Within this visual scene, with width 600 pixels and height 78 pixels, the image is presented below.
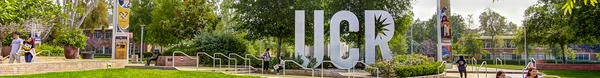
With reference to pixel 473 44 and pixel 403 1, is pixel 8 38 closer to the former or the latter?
pixel 403 1

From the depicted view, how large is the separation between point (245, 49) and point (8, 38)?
10.4 meters

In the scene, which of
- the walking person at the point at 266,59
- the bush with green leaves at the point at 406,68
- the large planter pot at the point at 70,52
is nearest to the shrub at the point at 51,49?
the large planter pot at the point at 70,52

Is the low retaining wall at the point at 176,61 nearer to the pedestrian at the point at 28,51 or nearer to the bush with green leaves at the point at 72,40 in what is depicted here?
the bush with green leaves at the point at 72,40

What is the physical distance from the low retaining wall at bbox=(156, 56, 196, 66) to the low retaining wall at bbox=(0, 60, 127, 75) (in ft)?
6.25

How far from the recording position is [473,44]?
52.8m

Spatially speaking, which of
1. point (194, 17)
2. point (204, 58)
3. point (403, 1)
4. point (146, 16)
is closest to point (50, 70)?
point (204, 58)

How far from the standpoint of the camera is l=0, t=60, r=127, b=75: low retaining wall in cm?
1236

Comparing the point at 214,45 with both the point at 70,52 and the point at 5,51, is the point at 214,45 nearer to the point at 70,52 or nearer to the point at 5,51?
the point at 70,52

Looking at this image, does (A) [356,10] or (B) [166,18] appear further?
(B) [166,18]

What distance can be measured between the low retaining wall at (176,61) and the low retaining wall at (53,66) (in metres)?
1.91

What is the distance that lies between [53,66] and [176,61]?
6561 millimetres

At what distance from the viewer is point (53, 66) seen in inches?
572

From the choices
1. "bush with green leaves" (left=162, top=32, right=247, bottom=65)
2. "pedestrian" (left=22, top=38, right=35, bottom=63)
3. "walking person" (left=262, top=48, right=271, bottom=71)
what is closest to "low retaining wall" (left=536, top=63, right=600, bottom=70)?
"bush with green leaves" (left=162, top=32, right=247, bottom=65)

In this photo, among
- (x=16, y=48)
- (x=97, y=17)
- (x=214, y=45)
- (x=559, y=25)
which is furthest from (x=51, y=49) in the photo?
(x=559, y=25)
